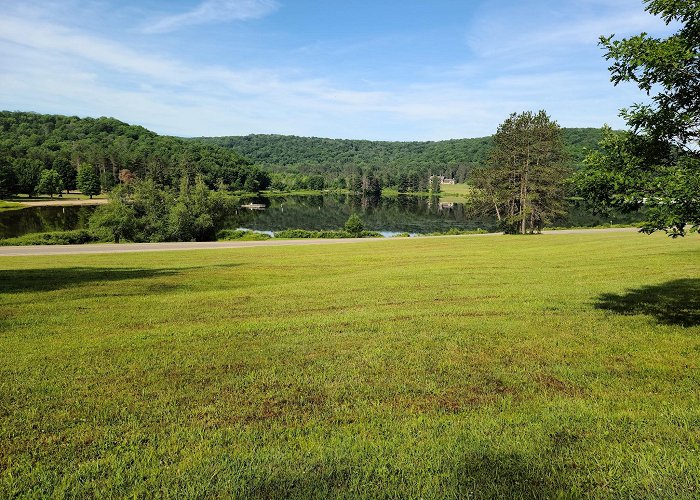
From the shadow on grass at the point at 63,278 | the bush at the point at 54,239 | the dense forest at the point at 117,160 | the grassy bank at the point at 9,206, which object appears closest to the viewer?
the shadow on grass at the point at 63,278

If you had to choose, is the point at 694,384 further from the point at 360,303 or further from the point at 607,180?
the point at 360,303

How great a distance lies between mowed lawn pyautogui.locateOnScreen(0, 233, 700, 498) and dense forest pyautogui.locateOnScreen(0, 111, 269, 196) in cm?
8351

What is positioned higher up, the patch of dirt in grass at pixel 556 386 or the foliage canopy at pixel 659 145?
the foliage canopy at pixel 659 145

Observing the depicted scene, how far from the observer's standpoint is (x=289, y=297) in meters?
12.9

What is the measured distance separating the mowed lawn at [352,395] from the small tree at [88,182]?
381 ft

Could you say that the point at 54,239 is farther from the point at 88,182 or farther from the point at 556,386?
the point at 88,182

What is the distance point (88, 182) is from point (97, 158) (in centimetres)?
2317

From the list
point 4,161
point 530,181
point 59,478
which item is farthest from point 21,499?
point 4,161

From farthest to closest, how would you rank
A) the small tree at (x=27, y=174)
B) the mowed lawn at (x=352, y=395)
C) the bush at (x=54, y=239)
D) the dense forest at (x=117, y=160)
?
the dense forest at (x=117, y=160)
the small tree at (x=27, y=174)
the bush at (x=54, y=239)
the mowed lawn at (x=352, y=395)

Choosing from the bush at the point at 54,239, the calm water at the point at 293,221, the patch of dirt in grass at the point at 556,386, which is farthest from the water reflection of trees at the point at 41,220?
the patch of dirt in grass at the point at 556,386

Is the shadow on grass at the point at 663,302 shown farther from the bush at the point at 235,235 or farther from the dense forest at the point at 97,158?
the dense forest at the point at 97,158

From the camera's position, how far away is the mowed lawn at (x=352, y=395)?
3.87 m

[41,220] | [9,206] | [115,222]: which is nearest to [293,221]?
[115,222]

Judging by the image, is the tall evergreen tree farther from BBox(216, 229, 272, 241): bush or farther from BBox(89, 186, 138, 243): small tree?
BBox(89, 186, 138, 243): small tree
